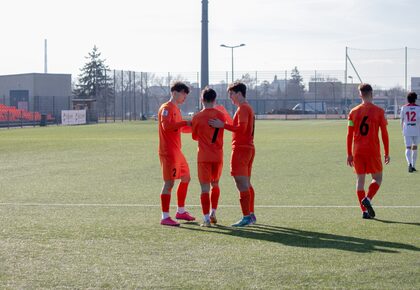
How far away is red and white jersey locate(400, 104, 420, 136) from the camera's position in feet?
55.6

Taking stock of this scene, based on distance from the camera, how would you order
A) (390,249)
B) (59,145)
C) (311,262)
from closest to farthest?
(311,262) → (390,249) → (59,145)

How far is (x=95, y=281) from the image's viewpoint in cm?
629

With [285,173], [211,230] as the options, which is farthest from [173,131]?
[285,173]

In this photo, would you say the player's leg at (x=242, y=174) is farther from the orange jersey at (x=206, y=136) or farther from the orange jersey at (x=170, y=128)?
the orange jersey at (x=170, y=128)

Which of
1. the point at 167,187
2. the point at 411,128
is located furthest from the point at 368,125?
the point at 411,128

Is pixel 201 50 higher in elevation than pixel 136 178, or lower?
higher

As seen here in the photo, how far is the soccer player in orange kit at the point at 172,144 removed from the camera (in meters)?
9.30

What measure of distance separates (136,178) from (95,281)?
9.49 meters

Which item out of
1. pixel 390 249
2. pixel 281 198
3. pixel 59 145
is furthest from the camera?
pixel 59 145

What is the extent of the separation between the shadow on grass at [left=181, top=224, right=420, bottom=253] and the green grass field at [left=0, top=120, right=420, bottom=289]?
0.01 m

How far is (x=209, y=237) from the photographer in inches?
330

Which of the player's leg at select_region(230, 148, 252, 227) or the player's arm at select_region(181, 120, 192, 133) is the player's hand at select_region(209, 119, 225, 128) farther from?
the player's leg at select_region(230, 148, 252, 227)

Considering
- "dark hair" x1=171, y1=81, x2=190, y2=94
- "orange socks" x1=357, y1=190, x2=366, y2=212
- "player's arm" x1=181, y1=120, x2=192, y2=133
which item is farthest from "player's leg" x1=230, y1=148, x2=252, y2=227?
"orange socks" x1=357, y1=190, x2=366, y2=212

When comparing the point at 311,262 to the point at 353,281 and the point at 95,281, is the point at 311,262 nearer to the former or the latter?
the point at 353,281
